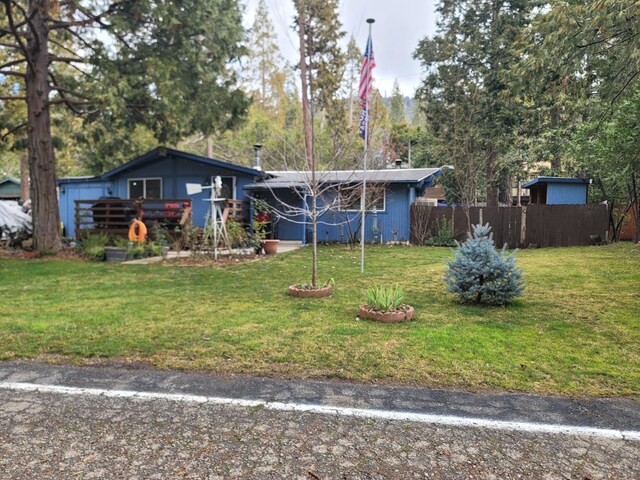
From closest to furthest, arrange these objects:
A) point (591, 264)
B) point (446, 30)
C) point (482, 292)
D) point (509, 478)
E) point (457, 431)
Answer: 1. point (509, 478)
2. point (457, 431)
3. point (482, 292)
4. point (591, 264)
5. point (446, 30)

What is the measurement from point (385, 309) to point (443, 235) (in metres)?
10.8

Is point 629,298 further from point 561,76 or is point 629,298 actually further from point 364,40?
point 364,40

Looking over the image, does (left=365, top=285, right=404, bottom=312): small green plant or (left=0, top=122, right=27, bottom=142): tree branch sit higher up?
(left=0, top=122, right=27, bottom=142): tree branch

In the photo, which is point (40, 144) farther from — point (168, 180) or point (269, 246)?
point (269, 246)

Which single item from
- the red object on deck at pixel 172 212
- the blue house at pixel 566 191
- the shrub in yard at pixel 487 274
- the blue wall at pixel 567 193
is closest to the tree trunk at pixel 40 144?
the red object on deck at pixel 172 212

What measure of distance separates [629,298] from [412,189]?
9866 millimetres

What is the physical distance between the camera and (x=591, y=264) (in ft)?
32.8

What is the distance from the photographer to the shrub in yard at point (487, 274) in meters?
5.88

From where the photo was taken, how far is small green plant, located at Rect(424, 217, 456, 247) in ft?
50.3

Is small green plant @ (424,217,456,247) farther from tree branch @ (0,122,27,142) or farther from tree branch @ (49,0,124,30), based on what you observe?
tree branch @ (0,122,27,142)

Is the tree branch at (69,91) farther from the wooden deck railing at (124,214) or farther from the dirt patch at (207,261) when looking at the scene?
the dirt patch at (207,261)

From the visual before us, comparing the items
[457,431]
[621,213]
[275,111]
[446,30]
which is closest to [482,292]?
[457,431]

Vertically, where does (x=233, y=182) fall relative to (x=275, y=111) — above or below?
below

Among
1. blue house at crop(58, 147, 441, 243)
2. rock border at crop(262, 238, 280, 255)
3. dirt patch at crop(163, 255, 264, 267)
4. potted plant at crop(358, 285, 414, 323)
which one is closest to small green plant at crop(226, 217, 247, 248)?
rock border at crop(262, 238, 280, 255)
